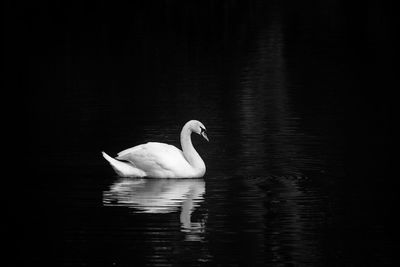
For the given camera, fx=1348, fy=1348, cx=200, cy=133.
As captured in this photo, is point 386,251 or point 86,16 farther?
point 86,16

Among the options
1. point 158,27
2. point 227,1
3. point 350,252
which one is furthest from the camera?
point 227,1

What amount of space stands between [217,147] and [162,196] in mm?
4555

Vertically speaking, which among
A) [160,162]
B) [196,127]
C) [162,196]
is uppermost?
[196,127]

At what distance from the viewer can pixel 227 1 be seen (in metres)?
72.2

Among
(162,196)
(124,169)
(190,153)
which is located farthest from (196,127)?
(162,196)

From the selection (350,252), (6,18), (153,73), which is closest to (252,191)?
(350,252)

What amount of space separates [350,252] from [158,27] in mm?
41330

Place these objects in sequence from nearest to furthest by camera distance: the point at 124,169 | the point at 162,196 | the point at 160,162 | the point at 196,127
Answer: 1. the point at 162,196
2. the point at 160,162
3. the point at 124,169
4. the point at 196,127

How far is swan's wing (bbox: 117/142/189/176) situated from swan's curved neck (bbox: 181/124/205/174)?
0.30 ft

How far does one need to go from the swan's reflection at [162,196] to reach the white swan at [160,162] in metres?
0.12

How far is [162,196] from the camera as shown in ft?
64.7

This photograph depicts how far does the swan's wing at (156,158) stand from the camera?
69.7 ft

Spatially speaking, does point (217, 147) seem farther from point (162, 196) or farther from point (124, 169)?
point (162, 196)

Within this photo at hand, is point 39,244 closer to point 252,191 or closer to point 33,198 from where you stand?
point 33,198
